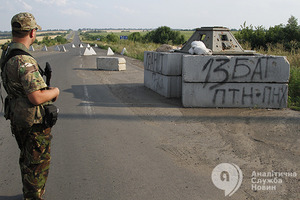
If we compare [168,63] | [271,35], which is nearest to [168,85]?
[168,63]

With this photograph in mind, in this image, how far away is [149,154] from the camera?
4.90 metres

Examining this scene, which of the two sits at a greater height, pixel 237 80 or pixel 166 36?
pixel 166 36

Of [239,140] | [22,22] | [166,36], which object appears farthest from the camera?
[166,36]

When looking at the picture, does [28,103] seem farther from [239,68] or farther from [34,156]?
[239,68]

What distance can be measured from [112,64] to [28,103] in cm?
1418

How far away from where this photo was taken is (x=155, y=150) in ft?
16.6

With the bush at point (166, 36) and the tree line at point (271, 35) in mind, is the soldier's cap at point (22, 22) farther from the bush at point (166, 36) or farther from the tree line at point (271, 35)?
the bush at point (166, 36)

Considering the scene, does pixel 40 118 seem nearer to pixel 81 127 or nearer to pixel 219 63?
pixel 81 127

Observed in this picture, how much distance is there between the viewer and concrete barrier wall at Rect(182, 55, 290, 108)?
7.66 metres

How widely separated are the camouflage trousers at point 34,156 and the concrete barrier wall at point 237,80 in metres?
5.17

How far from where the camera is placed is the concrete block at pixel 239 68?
7.65 m

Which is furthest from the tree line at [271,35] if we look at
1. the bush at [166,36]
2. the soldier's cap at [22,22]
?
the bush at [166,36]

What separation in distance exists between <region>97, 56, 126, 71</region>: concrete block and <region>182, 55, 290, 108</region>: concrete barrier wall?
935cm

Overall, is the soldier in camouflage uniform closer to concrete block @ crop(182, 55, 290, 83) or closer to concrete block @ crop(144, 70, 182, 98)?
concrete block @ crop(182, 55, 290, 83)
